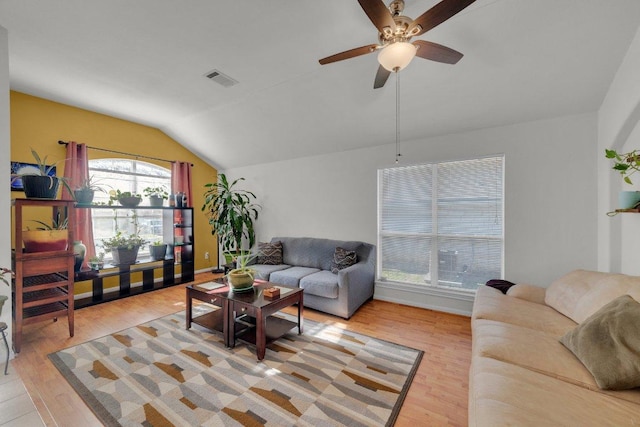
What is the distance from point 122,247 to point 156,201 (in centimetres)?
88

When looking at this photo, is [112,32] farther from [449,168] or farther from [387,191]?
[449,168]

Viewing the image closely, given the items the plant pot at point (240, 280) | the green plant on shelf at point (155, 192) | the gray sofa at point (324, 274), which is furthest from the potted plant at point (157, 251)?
the plant pot at point (240, 280)

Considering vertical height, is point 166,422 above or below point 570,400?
below

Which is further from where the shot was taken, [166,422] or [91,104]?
[91,104]

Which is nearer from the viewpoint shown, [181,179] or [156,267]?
[156,267]

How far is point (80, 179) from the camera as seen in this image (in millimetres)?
3715

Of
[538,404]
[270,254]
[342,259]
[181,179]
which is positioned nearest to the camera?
[538,404]

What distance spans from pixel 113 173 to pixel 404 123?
4.56 metres

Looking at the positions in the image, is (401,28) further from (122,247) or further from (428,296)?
(122,247)

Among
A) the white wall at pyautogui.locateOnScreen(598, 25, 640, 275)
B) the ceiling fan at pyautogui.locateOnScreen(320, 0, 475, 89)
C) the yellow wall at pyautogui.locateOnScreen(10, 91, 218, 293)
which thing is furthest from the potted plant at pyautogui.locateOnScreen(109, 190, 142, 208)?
the white wall at pyautogui.locateOnScreen(598, 25, 640, 275)

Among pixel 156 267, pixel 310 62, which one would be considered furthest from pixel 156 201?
pixel 310 62

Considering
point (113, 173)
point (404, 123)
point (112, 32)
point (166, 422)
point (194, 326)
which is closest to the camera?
point (166, 422)

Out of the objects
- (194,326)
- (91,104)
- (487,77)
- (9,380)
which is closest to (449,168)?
(487,77)

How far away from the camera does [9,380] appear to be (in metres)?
1.98
